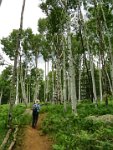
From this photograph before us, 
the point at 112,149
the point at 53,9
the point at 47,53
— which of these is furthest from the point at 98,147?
the point at 47,53

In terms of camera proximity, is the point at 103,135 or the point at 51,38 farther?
the point at 51,38

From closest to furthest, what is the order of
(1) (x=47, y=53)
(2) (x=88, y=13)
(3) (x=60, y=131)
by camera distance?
(3) (x=60, y=131), (2) (x=88, y=13), (1) (x=47, y=53)

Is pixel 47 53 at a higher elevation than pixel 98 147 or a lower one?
higher

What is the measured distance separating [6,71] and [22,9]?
2501 cm

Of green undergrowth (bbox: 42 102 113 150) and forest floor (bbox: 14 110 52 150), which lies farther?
forest floor (bbox: 14 110 52 150)

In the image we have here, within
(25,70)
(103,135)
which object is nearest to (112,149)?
(103,135)

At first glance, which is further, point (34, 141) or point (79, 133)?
point (34, 141)

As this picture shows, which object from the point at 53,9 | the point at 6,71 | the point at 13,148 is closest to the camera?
the point at 13,148

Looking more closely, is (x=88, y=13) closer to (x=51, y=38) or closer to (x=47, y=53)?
(x=51, y=38)

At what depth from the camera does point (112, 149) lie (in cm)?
1034

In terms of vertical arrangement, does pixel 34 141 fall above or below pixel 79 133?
below

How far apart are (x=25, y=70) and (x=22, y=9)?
24.7m

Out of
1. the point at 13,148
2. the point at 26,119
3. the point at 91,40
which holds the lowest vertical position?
the point at 13,148

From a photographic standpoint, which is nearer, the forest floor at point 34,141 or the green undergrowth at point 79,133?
the green undergrowth at point 79,133
